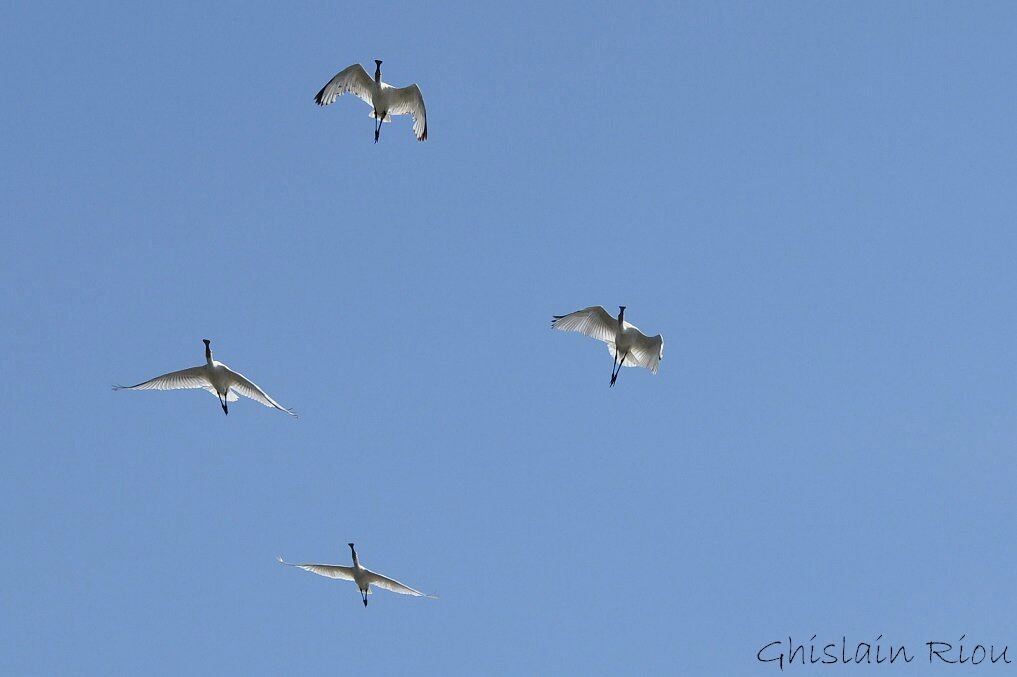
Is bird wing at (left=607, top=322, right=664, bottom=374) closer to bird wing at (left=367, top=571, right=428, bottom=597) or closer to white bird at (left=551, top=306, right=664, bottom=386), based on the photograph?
white bird at (left=551, top=306, right=664, bottom=386)

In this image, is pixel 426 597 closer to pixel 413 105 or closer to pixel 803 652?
pixel 803 652

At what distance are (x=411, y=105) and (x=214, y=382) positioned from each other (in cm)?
897

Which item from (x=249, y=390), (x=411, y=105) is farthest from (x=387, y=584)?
(x=411, y=105)

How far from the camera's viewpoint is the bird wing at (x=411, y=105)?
32.3 m

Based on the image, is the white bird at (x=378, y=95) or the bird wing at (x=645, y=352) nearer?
the bird wing at (x=645, y=352)

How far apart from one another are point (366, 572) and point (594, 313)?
33.2 feet

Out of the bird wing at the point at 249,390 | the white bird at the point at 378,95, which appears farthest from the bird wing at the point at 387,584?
the white bird at the point at 378,95

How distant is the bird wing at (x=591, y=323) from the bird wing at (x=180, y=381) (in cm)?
869

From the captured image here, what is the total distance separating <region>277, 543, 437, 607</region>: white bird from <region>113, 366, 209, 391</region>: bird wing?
597 centimetres

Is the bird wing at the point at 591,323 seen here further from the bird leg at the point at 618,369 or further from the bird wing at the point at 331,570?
the bird wing at the point at 331,570

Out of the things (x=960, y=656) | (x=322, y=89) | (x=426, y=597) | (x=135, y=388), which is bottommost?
(x=960, y=656)

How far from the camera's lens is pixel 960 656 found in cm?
2144

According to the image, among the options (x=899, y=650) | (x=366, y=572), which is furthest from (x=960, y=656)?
(x=366, y=572)

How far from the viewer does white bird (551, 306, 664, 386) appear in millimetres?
A: 28719
